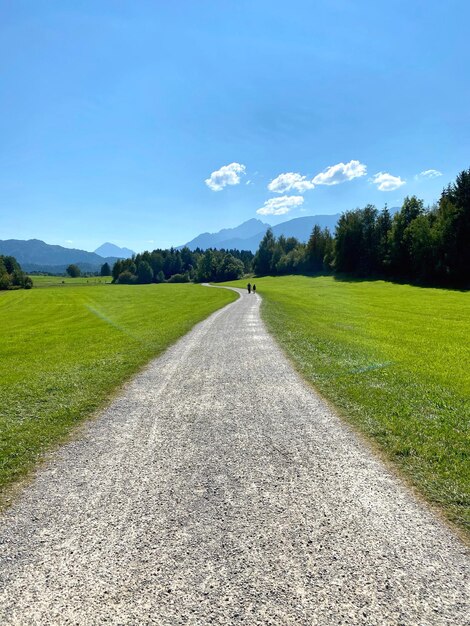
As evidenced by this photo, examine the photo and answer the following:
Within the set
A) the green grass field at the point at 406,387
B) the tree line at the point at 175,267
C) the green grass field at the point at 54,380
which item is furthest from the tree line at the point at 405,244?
the green grass field at the point at 54,380

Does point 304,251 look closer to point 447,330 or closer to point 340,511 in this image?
point 447,330

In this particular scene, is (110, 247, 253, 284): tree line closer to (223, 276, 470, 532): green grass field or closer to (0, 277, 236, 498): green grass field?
(223, 276, 470, 532): green grass field

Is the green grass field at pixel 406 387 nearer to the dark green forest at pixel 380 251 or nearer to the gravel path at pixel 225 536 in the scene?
the gravel path at pixel 225 536

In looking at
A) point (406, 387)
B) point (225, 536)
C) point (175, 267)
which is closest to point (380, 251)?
point (406, 387)

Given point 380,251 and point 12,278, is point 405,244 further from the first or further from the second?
point 12,278

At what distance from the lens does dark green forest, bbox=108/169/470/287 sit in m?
64.5

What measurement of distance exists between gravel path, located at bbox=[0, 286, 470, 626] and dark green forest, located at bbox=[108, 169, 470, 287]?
68.1 m

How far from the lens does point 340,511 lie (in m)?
5.33

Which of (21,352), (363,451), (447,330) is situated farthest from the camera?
→ (447,330)

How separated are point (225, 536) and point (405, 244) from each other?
3352 inches

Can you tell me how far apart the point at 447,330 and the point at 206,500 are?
24558 mm

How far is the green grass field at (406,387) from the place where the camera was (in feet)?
20.9

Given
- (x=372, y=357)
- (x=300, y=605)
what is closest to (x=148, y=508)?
(x=300, y=605)

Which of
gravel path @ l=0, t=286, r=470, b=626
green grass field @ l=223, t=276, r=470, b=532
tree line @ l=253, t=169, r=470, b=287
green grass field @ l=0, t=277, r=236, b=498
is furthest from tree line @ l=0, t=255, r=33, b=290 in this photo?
gravel path @ l=0, t=286, r=470, b=626
